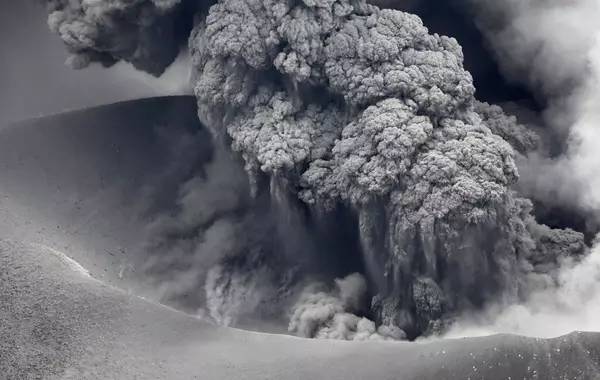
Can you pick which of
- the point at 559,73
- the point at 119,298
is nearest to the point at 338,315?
the point at 119,298

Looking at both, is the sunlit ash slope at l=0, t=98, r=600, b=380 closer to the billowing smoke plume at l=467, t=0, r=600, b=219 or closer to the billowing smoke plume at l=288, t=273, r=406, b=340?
the billowing smoke plume at l=288, t=273, r=406, b=340

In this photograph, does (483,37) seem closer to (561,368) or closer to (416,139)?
(416,139)

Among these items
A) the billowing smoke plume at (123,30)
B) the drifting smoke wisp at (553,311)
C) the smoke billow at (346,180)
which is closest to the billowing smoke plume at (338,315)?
the smoke billow at (346,180)

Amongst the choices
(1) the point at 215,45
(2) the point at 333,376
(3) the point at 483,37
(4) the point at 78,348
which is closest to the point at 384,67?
(1) the point at 215,45

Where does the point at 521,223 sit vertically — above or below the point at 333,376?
above

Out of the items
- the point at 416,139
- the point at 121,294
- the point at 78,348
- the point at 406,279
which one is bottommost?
the point at 78,348
